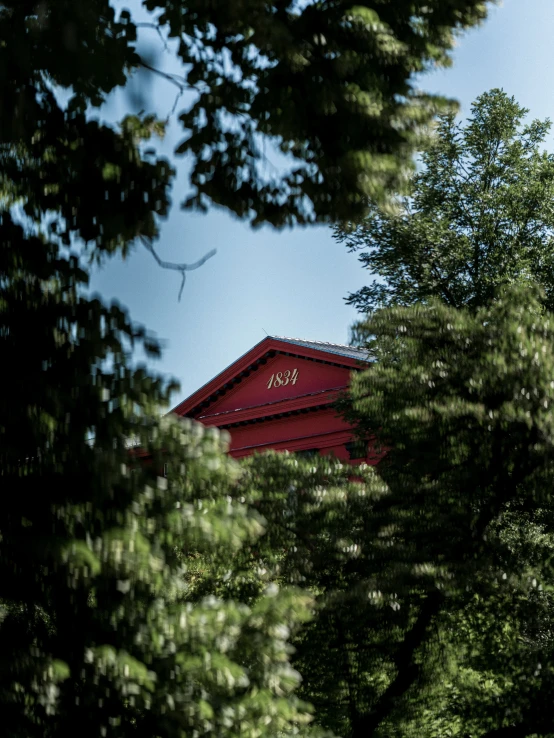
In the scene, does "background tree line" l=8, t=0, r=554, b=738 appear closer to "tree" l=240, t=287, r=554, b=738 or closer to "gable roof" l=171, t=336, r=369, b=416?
"tree" l=240, t=287, r=554, b=738

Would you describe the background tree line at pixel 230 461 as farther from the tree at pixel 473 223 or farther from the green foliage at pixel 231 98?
the tree at pixel 473 223

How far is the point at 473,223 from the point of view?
2450cm

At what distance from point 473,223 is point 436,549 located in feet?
58.0

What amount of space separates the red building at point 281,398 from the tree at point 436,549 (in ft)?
64.6

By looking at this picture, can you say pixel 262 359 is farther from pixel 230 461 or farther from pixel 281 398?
pixel 230 461

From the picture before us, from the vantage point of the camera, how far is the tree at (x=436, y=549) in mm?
7883

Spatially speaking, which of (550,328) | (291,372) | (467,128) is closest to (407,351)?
(550,328)

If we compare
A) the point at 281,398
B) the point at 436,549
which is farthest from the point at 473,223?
the point at 436,549

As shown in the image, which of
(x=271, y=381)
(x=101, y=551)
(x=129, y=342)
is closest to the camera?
(x=101, y=551)

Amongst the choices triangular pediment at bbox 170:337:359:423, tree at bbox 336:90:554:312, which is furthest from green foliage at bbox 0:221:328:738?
triangular pediment at bbox 170:337:359:423

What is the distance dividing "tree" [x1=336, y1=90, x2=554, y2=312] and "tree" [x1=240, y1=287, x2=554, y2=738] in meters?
13.8

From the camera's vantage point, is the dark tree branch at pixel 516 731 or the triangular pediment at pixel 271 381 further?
the triangular pediment at pixel 271 381

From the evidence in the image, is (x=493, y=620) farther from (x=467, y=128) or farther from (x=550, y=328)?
(x=467, y=128)

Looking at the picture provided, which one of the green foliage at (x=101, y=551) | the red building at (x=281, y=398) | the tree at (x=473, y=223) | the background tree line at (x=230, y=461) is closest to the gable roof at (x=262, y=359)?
the red building at (x=281, y=398)
